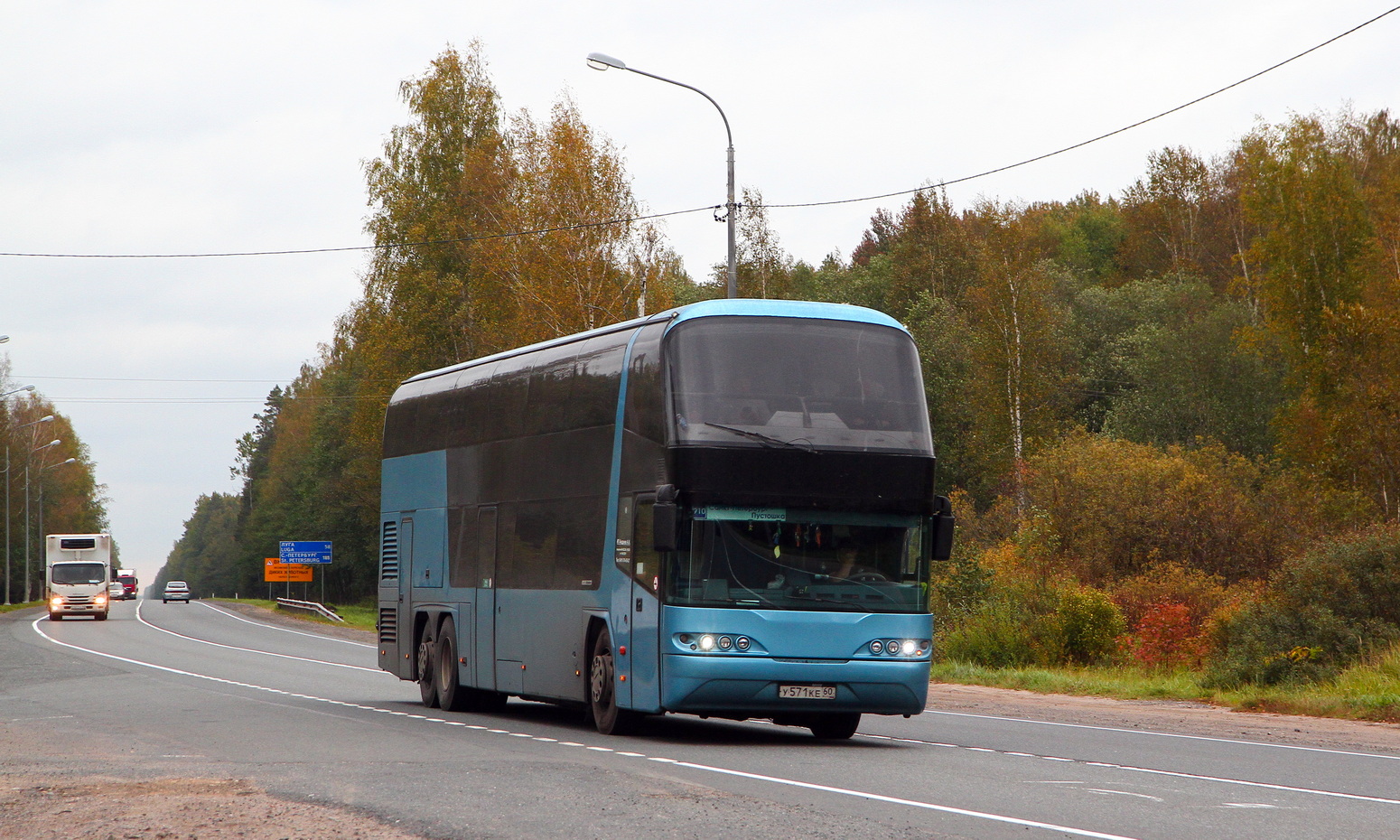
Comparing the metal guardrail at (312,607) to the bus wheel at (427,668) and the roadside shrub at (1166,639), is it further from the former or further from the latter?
the bus wheel at (427,668)

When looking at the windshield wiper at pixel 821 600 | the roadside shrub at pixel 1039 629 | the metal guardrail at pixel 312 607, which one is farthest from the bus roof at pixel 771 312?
the metal guardrail at pixel 312 607

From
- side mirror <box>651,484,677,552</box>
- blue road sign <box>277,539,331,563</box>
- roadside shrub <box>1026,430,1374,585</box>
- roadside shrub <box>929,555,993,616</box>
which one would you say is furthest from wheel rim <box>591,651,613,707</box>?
blue road sign <box>277,539,331,563</box>

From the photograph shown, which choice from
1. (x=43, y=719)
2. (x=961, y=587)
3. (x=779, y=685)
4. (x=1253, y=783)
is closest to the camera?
(x=1253, y=783)

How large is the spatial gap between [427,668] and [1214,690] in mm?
11314

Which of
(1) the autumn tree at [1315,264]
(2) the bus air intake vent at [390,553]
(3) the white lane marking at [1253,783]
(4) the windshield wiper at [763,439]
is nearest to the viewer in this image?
(3) the white lane marking at [1253,783]

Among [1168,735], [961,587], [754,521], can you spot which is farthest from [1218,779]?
[961,587]

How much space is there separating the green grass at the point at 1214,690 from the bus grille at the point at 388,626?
9.79 meters

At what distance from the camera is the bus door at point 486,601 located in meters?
19.0

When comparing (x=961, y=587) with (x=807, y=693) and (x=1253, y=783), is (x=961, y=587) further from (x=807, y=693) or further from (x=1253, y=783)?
(x=1253, y=783)

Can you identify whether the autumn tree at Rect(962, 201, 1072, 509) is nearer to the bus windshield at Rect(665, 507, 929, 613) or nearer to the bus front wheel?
the bus front wheel

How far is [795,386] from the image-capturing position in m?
15.1

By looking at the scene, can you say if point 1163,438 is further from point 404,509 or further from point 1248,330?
point 404,509

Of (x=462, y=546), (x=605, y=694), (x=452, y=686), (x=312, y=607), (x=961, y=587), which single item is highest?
(x=462, y=546)

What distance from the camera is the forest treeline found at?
29391 mm
